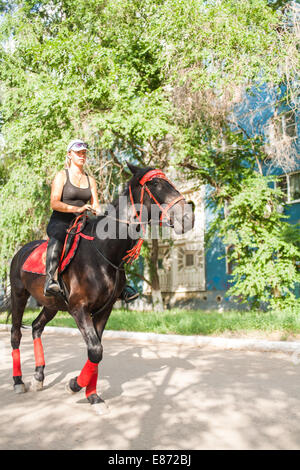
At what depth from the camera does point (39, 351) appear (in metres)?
5.96

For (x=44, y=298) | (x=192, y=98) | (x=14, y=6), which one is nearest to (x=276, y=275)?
(x=192, y=98)

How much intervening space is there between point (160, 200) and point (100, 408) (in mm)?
2225

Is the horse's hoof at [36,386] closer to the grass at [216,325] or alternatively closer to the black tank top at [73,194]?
the black tank top at [73,194]

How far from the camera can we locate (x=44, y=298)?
5633mm

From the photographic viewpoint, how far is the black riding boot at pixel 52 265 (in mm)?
4903

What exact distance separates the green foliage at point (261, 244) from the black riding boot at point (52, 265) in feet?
32.1

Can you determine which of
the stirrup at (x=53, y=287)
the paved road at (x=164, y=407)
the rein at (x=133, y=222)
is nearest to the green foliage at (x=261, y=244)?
the paved road at (x=164, y=407)

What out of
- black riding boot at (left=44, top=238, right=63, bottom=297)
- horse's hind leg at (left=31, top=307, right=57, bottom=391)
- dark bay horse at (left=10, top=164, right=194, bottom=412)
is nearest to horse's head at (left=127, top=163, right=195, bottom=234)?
dark bay horse at (left=10, top=164, right=194, bottom=412)

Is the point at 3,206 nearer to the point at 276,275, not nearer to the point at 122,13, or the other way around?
the point at 122,13

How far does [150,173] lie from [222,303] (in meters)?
17.4

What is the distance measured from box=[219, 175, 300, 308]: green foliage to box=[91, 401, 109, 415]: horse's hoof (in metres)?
10.3

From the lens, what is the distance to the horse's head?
4.28 meters

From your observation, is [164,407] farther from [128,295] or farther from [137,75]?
[137,75]

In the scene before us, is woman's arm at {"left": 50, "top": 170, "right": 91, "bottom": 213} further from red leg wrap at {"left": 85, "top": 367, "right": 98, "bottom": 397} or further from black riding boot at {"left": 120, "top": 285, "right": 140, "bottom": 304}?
red leg wrap at {"left": 85, "top": 367, "right": 98, "bottom": 397}
